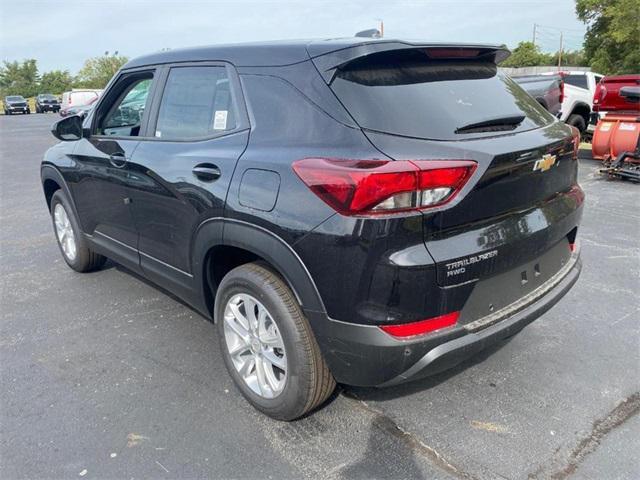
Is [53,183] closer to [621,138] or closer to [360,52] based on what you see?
[360,52]

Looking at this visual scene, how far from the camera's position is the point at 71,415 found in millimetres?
2707

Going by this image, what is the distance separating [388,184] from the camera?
6.48ft

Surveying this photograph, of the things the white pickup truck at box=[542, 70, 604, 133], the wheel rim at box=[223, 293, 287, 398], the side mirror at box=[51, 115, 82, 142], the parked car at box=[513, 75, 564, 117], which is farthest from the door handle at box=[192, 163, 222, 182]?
the white pickup truck at box=[542, 70, 604, 133]

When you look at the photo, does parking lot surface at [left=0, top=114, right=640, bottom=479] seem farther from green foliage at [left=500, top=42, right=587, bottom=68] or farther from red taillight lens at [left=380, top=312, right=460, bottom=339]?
green foliage at [left=500, top=42, right=587, bottom=68]

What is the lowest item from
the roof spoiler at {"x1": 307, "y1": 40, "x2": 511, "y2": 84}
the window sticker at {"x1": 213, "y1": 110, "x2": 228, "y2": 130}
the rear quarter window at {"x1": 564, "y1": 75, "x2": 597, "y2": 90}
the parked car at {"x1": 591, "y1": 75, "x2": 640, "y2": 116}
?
the window sticker at {"x1": 213, "y1": 110, "x2": 228, "y2": 130}

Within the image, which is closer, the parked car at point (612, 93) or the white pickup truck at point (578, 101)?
the parked car at point (612, 93)

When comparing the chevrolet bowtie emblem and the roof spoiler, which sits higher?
the roof spoiler

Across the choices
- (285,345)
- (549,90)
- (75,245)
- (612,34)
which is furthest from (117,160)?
(612,34)

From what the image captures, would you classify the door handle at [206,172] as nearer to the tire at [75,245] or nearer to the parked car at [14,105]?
the tire at [75,245]

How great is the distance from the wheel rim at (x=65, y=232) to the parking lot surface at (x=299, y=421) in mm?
754

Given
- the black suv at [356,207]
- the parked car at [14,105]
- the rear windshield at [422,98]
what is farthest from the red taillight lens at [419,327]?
the parked car at [14,105]

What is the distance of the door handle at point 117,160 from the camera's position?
339 cm

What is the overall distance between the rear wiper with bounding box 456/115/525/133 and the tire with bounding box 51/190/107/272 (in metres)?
3.36

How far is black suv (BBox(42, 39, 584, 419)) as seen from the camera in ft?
6.70
